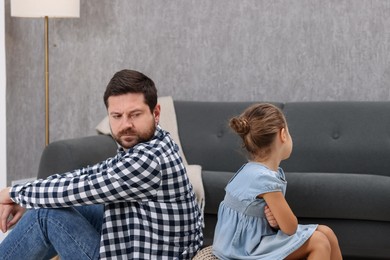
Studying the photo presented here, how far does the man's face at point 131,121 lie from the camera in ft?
7.40

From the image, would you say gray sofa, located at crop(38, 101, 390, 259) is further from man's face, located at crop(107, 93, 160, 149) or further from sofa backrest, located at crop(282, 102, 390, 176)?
man's face, located at crop(107, 93, 160, 149)

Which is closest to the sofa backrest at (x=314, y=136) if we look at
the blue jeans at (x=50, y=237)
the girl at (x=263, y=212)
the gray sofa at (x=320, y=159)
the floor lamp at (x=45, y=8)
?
the gray sofa at (x=320, y=159)

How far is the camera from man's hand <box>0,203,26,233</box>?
7.54 feet

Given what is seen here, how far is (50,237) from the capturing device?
221cm

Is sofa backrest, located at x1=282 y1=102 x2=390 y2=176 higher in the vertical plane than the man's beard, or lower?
lower

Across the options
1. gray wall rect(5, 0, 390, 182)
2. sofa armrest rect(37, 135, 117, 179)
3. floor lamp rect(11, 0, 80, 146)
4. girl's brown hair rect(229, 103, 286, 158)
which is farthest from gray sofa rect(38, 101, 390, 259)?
girl's brown hair rect(229, 103, 286, 158)

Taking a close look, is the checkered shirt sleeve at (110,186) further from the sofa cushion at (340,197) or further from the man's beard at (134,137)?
the sofa cushion at (340,197)

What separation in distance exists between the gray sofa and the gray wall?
0.36 m

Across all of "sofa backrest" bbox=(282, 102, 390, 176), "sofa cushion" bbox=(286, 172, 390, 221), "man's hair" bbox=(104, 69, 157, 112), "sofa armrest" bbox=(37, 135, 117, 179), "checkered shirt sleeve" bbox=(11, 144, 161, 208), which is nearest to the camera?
"checkered shirt sleeve" bbox=(11, 144, 161, 208)

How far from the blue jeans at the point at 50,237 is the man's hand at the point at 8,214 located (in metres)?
0.08

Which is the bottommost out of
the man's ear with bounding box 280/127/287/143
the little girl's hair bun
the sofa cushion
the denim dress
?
the sofa cushion

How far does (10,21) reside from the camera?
4777 mm

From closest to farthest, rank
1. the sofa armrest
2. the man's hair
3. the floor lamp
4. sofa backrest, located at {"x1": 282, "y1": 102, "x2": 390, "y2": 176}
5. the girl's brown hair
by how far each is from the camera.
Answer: the man's hair < the girl's brown hair < the sofa armrest < sofa backrest, located at {"x1": 282, "y1": 102, "x2": 390, "y2": 176} < the floor lamp

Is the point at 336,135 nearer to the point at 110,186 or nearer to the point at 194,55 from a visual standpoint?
the point at 194,55
